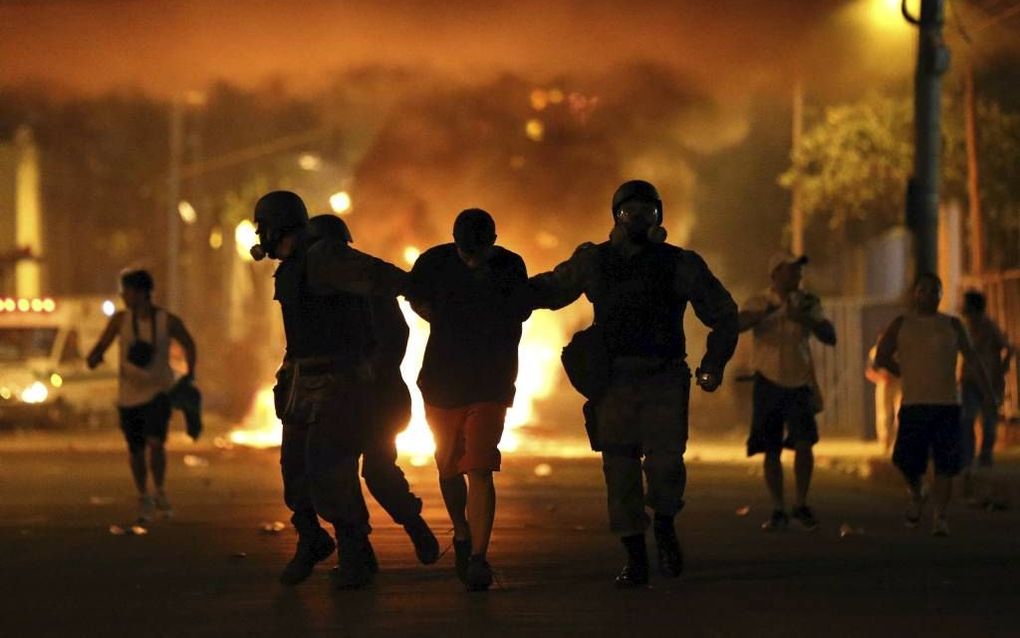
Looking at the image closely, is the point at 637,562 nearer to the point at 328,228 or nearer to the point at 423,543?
the point at 423,543

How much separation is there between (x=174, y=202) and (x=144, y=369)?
121 ft

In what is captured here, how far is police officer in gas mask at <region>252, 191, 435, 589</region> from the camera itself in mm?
10508

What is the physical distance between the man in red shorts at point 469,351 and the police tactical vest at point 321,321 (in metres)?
0.30

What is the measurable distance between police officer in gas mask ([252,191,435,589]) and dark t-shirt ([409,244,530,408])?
8.3 inches

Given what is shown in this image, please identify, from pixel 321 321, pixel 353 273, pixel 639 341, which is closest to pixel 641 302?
pixel 639 341

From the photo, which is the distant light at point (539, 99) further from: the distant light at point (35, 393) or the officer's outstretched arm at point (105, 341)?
the officer's outstretched arm at point (105, 341)

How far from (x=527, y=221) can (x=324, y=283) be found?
27.3m

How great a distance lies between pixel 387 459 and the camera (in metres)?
11.1

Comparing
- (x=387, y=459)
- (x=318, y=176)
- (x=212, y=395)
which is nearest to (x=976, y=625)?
(x=387, y=459)

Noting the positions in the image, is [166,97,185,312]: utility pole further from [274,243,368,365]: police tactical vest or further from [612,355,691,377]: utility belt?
[612,355,691,377]: utility belt

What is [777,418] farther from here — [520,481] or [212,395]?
[212,395]

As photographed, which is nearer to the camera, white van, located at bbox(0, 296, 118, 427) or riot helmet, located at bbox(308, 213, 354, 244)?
riot helmet, located at bbox(308, 213, 354, 244)

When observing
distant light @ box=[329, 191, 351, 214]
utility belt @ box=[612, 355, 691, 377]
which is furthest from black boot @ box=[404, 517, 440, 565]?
distant light @ box=[329, 191, 351, 214]

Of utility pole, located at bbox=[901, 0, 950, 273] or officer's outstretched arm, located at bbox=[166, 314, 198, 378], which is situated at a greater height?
utility pole, located at bbox=[901, 0, 950, 273]
